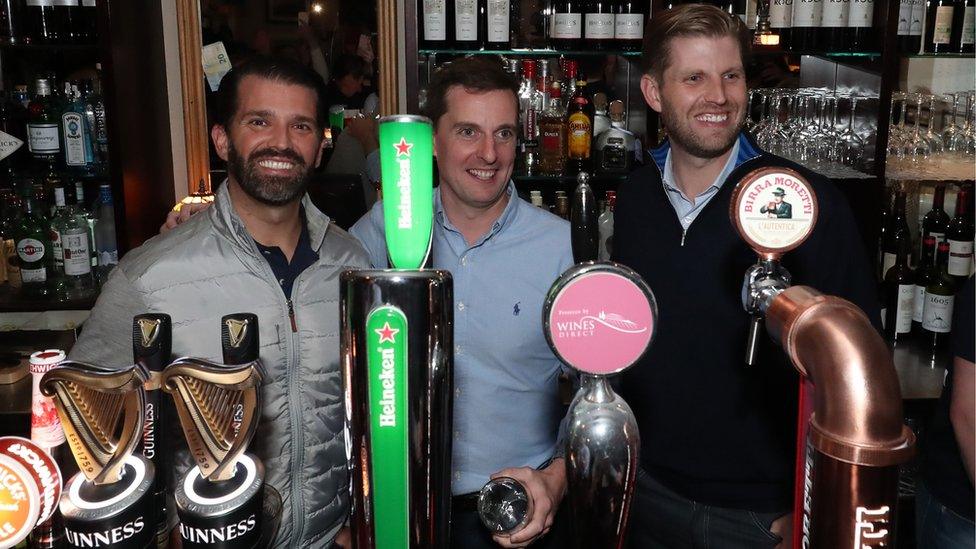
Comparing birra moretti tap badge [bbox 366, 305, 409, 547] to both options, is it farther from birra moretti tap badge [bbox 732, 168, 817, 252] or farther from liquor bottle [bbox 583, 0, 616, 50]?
liquor bottle [bbox 583, 0, 616, 50]

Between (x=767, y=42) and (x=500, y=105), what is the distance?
134 cm

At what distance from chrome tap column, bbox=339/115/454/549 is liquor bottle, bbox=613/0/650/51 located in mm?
2111

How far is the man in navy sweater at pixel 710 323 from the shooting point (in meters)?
1.57

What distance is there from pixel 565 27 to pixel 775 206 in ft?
6.76

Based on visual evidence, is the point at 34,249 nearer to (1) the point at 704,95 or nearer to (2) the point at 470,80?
(2) the point at 470,80

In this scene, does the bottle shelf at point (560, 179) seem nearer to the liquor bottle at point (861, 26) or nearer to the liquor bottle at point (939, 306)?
the liquor bottle at point (861, 26)

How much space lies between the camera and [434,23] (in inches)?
104

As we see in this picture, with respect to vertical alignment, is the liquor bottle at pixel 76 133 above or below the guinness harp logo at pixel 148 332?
above

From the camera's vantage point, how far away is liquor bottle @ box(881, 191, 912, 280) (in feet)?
9.53

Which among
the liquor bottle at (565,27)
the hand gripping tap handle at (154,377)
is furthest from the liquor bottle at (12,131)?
the hand gripping tap handle at (154,377)

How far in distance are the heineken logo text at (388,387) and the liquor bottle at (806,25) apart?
7.94ft

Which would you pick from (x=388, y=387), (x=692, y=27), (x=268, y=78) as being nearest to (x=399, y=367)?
(x=388, y=387)

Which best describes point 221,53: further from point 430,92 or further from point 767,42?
point 767,42

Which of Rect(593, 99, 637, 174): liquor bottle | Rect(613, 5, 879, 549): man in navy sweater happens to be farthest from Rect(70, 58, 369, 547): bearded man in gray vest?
Rect(593, 99, 637, 174): liquor bottle
